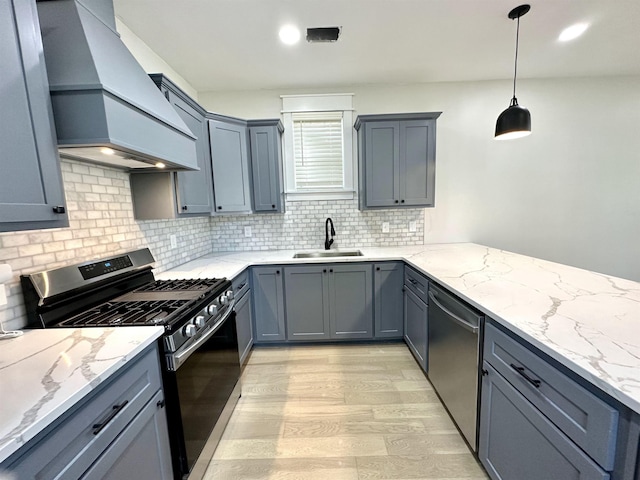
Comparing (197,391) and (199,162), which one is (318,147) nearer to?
(199,162)

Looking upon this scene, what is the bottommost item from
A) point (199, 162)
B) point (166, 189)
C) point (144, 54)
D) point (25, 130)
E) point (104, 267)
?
point (104, 267)

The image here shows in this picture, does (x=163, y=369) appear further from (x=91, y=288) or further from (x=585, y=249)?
(x=585, y=249)

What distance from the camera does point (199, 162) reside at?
229 centimetres

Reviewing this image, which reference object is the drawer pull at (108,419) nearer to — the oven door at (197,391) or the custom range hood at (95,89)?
the oven door at (197,391)

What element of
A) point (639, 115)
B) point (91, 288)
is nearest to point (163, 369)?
point (91, 288)

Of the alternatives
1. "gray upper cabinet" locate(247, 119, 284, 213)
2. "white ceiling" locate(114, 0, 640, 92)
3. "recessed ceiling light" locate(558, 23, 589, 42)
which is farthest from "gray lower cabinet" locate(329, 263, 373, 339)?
"recessed ceiling light" locate(558, 23, 589, 42)

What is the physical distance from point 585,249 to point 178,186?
14.5 ft

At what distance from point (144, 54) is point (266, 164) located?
1298 mm

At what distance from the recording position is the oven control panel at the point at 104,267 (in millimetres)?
1439

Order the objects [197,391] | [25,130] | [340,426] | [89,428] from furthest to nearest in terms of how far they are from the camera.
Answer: [340,426], [197,391], [25,130], [89,428]

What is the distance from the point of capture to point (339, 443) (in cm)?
162

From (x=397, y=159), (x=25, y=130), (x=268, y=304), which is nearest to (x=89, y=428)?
(x=25, y=130)

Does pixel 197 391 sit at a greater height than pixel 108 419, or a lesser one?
lesser

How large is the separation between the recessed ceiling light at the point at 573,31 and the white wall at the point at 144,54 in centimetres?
343
